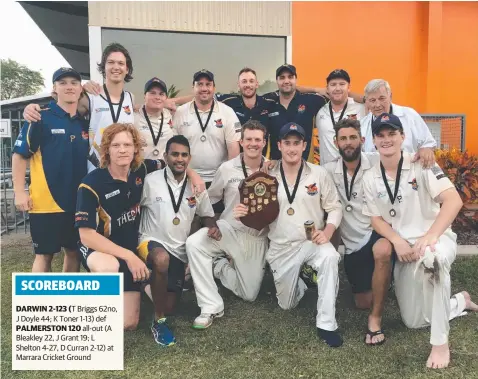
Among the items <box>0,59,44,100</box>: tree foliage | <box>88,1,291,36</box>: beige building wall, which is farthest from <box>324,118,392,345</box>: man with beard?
<box>0,59,44,100</box>: tree foliage

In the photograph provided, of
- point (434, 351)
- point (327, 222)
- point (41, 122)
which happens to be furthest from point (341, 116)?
point (41, 122)

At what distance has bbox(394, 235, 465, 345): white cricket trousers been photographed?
3148 mm

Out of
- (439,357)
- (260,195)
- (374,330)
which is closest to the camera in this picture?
(439,357)

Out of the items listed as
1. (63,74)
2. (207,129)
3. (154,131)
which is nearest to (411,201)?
(207,129)

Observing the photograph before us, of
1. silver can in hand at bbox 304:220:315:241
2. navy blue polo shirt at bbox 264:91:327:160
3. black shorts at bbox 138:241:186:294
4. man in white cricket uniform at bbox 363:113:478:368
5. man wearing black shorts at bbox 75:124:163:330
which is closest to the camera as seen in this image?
man in white cricket uniform at bbox 363:113:478:368

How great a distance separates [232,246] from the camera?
4.37 metres

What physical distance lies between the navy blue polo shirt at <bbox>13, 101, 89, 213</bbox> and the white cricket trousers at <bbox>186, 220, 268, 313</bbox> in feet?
4.18

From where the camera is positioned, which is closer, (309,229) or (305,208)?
(309,229)

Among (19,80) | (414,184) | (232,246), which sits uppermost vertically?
(19,80)

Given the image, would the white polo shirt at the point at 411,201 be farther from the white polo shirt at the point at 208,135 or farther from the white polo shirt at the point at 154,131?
the white polo shirt at the point at 154,131

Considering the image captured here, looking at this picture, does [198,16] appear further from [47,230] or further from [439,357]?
[439,357]

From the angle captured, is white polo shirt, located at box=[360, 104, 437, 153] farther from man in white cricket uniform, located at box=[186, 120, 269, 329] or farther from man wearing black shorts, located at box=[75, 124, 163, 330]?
man wearing black shorts, located at box=[75, 124, 163, 330]

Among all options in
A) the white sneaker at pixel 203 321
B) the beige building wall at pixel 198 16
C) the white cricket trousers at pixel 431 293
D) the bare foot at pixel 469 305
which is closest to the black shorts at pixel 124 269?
the white sneaker at pixel 203 321

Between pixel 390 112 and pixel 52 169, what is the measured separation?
3559mm
